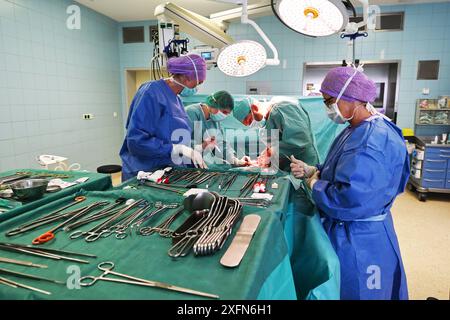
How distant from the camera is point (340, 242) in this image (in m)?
1.39

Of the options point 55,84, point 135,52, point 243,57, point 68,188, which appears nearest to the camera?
point 68,188

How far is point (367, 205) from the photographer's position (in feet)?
4.21

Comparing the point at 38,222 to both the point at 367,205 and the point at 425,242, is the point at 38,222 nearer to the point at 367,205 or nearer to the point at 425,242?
the point at 367,205

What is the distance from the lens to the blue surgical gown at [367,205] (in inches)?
49.6

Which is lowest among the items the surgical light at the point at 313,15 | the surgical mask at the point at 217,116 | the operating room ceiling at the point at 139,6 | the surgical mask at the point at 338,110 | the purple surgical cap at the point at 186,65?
the surgical mask at the point at 217,116

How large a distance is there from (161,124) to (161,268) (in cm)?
133

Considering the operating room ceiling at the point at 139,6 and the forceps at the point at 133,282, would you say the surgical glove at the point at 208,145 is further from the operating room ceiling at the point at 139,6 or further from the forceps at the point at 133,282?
the operating room ceiling at the point at 139,6

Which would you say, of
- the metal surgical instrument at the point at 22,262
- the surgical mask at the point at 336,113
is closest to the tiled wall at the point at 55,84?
the metal surgical instrument at the point at 22,262

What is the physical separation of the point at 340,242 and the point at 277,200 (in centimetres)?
35

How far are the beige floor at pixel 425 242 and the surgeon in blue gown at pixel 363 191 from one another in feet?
4.27

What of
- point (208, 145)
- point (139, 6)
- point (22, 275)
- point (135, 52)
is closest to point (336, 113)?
point (208, 145)

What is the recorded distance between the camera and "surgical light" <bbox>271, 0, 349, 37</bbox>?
116cm
